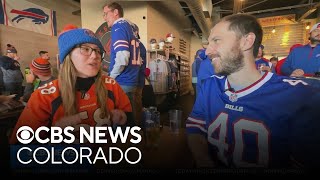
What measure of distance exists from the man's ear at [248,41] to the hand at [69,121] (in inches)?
22.6

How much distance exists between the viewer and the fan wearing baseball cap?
1.50m

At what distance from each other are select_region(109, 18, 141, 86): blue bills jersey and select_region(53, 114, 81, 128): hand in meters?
0.62

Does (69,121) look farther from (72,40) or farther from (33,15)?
(33,15)

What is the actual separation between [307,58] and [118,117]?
1557 mm

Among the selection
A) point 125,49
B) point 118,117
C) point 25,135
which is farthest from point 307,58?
point 25,135

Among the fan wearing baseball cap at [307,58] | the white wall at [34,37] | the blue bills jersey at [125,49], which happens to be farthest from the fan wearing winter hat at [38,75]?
the white wall at [34,37]

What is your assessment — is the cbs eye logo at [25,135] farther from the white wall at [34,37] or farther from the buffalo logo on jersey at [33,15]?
the buffalo logo on jersey at [33,15]

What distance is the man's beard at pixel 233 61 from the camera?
2.09ft

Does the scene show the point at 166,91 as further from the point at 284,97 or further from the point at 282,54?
the point at 282,54

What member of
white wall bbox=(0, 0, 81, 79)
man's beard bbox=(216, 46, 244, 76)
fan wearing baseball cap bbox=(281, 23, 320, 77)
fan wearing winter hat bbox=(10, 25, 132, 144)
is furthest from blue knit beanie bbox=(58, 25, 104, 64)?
white wall bbox=(0, 0, 81, 79)

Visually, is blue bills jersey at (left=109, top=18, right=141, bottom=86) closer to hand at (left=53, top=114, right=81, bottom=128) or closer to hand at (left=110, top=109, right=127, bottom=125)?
hand at (left=110, top=109, right=127, bottom=125)

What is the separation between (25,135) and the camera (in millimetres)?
597

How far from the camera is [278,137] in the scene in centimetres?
57

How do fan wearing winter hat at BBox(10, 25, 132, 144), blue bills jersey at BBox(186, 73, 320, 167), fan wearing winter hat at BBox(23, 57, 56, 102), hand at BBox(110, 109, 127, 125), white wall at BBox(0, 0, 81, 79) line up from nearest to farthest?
blue bills jersey at BBox(186, 73, 320, 167), fan wearing winter hat at BBox(10, 25, 132, 144), hand at BBox(110, 109, 127, 125), fan wearing winter hat at BBox(23, 57, 56, 102), white wall at BBox(0, 0, 81, 79)
